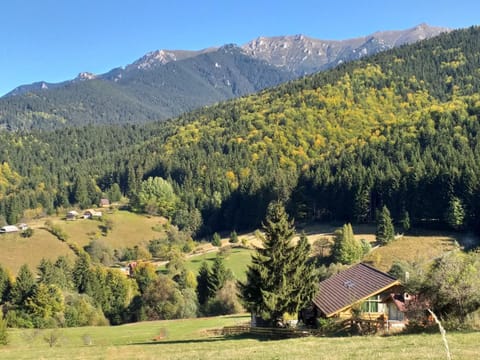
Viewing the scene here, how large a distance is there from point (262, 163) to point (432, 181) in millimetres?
86414

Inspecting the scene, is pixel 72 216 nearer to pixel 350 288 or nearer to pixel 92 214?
pixel 92 214

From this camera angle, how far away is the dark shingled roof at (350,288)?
3600 centimetres

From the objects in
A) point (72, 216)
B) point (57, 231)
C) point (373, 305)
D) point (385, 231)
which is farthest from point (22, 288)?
point (72, 216)

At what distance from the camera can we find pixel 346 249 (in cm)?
8406

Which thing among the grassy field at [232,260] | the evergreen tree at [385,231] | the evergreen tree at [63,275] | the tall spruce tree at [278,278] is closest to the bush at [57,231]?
the evergreen tree at [63,275]

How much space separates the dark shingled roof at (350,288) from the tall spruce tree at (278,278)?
12.5ft

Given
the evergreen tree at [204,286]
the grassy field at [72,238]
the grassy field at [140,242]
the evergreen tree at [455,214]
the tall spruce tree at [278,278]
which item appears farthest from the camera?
the grassy field at [72,238]

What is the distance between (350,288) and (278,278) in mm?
9063

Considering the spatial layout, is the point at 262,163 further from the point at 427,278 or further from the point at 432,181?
the point at 427,278

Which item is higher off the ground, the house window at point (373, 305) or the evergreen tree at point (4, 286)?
the house window at point (373, 305)

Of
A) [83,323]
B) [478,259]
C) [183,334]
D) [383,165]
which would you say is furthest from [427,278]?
[383,165]

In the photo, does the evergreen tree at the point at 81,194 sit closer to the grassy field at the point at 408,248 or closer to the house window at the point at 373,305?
the grassy field at the point at 408,248

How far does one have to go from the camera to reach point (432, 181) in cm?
10512

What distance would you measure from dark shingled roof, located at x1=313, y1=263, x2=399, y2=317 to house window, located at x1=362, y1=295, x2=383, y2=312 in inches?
32.4
